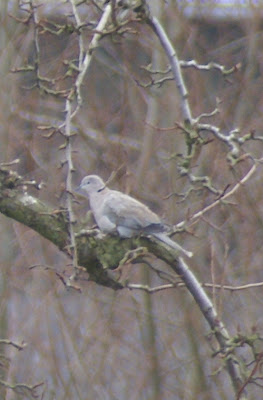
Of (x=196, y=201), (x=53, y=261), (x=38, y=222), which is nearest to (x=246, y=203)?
(x=196, y=201)

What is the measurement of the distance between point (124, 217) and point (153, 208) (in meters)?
4.26

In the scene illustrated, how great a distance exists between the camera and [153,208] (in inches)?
370

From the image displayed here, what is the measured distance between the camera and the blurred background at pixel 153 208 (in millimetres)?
9141

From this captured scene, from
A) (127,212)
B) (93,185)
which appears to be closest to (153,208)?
(93,185)

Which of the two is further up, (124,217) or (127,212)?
(127,212)

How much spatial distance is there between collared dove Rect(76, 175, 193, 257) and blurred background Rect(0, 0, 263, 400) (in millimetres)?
3166

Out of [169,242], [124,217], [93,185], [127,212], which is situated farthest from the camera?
[93,185]

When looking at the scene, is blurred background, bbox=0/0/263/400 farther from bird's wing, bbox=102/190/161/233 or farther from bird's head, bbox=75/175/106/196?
bird's wing, bbox=102/190/161/233

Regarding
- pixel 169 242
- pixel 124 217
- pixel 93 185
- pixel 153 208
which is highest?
pixel 153 208

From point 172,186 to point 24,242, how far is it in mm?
1492

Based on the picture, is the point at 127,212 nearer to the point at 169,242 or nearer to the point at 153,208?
the point at 169,242

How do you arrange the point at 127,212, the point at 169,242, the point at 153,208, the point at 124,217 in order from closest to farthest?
the point at 169,242, the point at 124,217, the point at 127,212, the point at 153,208

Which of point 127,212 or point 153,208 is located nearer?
point 127,212

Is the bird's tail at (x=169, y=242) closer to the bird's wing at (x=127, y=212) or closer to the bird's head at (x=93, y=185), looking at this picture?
the bird's wing at (x=127, y=212)
